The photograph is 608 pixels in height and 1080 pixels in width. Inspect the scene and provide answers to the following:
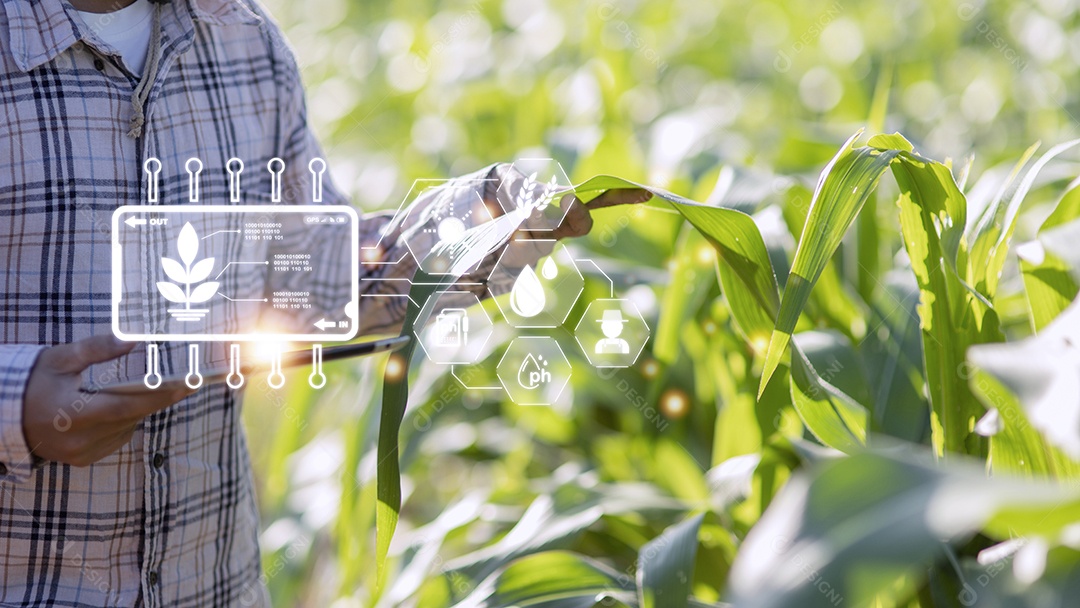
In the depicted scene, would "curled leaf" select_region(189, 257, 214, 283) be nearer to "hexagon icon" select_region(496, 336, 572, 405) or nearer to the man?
the man

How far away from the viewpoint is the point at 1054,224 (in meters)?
0.55

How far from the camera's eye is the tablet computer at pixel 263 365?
20.5 inches

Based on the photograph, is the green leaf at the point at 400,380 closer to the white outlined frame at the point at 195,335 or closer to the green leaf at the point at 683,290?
the white outlined frame at the point at 195,335

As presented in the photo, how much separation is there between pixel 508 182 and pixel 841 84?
1.30 meters

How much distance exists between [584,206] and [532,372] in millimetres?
246

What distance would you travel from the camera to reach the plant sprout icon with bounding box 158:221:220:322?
58 cm

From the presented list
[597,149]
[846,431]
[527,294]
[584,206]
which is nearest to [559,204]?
[584,206]

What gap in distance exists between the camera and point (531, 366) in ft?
2.61

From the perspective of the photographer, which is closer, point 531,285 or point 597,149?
point 531,285

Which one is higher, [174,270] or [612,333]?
[174,270]

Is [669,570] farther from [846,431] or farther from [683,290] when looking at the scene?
[683,290]

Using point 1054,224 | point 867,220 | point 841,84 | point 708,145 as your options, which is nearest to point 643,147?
point 708,145

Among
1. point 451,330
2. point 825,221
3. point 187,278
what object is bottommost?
point 451,330

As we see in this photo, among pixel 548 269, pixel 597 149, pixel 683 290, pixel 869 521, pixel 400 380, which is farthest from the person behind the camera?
pixel 597 149
